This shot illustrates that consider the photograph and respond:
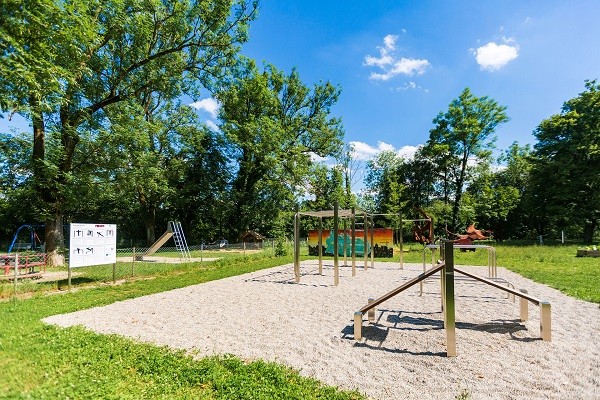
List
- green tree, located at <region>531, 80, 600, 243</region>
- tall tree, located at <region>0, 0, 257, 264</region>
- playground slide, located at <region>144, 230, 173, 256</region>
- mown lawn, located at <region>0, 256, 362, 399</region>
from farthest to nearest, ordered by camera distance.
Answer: green tree, located at <region>531, 80, 600, 243</region>, playground slide, located at <region>144, 230, 173, 256</region>, tall tree, located at <region>0, 0, 257, 264</region>, mown lawn, located at <region>0, 256, 362, 399</region>

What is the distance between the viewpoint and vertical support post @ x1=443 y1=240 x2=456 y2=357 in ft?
13.3

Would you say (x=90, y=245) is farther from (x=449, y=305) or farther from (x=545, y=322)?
(x=545, y=322)

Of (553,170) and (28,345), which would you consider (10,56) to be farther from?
(553,170)

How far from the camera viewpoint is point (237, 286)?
9.63m

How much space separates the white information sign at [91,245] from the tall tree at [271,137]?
839 inches

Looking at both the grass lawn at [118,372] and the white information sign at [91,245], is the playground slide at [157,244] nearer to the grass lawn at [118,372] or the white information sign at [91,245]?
the white information sign at [91,245]

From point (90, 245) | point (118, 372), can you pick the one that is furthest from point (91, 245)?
point (118, 372)

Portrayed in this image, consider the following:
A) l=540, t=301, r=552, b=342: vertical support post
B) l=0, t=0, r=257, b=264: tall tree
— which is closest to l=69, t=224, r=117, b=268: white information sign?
l=0, t=0, r=257, b=264: tall tree

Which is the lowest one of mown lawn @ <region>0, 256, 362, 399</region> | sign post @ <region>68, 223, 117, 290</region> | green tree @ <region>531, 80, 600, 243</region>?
mown lawn @ <region>0, 256, 362, 399</region>

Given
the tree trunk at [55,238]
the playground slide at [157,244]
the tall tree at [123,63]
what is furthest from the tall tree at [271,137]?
the tree trunk at [55,238]

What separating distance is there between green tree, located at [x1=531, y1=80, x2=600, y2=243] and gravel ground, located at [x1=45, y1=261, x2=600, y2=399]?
2575cm

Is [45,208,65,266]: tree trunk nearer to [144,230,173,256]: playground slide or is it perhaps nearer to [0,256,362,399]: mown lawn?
[144,230,173,256]: playground slide

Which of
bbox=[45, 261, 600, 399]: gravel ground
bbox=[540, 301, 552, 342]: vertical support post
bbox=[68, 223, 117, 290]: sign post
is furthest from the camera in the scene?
bbox=[68, 223, 117, 290]: sign post

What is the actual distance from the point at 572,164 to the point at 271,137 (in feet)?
85.0
